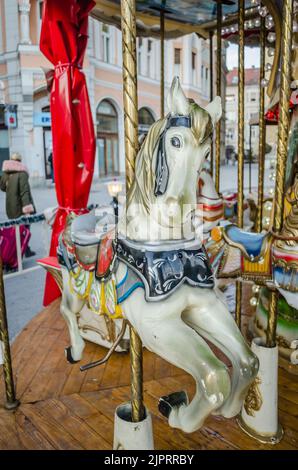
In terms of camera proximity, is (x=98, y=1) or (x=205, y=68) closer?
(x=98, y=1)

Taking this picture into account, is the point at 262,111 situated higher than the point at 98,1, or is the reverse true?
the point at 98,1

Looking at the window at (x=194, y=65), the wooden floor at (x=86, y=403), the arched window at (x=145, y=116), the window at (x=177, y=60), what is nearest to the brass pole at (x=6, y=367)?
the wooden floor at (x=86, y=403)

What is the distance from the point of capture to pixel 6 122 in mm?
12984

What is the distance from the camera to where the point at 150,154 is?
3.41 feet

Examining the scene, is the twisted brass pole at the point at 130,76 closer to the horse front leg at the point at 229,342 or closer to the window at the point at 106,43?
the horse front leg at the point at 229,342

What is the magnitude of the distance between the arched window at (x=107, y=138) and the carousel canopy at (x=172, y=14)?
1175cm

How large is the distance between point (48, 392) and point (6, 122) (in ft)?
41.4

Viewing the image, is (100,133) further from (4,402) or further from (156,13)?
(4,402)

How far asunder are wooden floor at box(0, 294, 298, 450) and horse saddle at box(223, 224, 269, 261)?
0.67m

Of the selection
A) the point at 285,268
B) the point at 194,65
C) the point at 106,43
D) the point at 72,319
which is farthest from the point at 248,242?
the point at 194,65

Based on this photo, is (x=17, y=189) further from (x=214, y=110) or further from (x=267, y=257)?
(x=214, y=110)

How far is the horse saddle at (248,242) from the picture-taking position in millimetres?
1730

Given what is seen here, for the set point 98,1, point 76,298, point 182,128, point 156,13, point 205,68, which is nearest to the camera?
point 182,128

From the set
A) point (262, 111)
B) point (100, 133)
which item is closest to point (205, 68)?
point (100, 133)
